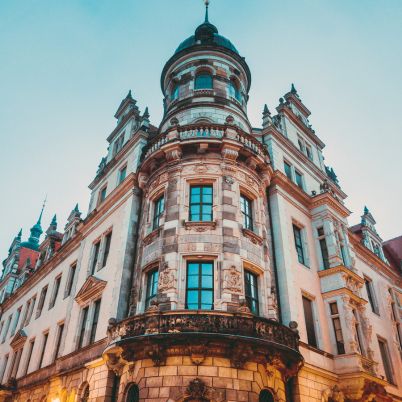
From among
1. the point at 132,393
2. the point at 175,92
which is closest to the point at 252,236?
the point at 132,393

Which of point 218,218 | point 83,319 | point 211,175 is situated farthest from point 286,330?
point 83,319

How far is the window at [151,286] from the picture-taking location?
57.3ft

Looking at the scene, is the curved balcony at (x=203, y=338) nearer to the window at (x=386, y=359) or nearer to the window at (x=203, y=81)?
the window at (x=386, y=359)

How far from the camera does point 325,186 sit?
2505 centimetres

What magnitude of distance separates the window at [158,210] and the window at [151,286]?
8.26 ft

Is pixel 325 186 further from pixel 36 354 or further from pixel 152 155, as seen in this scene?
pixel 36 354

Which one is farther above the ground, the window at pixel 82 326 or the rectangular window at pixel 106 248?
the rectangular window at pixel 106 248

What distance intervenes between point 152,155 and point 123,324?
9004mm

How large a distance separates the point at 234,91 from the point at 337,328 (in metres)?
15.1

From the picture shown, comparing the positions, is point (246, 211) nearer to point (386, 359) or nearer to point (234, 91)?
point (234, 91)

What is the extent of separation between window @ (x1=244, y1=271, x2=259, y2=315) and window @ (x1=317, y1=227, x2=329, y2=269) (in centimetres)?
640

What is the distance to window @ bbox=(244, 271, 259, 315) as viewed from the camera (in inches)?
669

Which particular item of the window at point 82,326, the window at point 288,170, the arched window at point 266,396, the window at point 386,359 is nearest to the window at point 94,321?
the window at point 82,326

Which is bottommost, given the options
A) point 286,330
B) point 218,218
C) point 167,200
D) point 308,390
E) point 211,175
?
point 308,390
